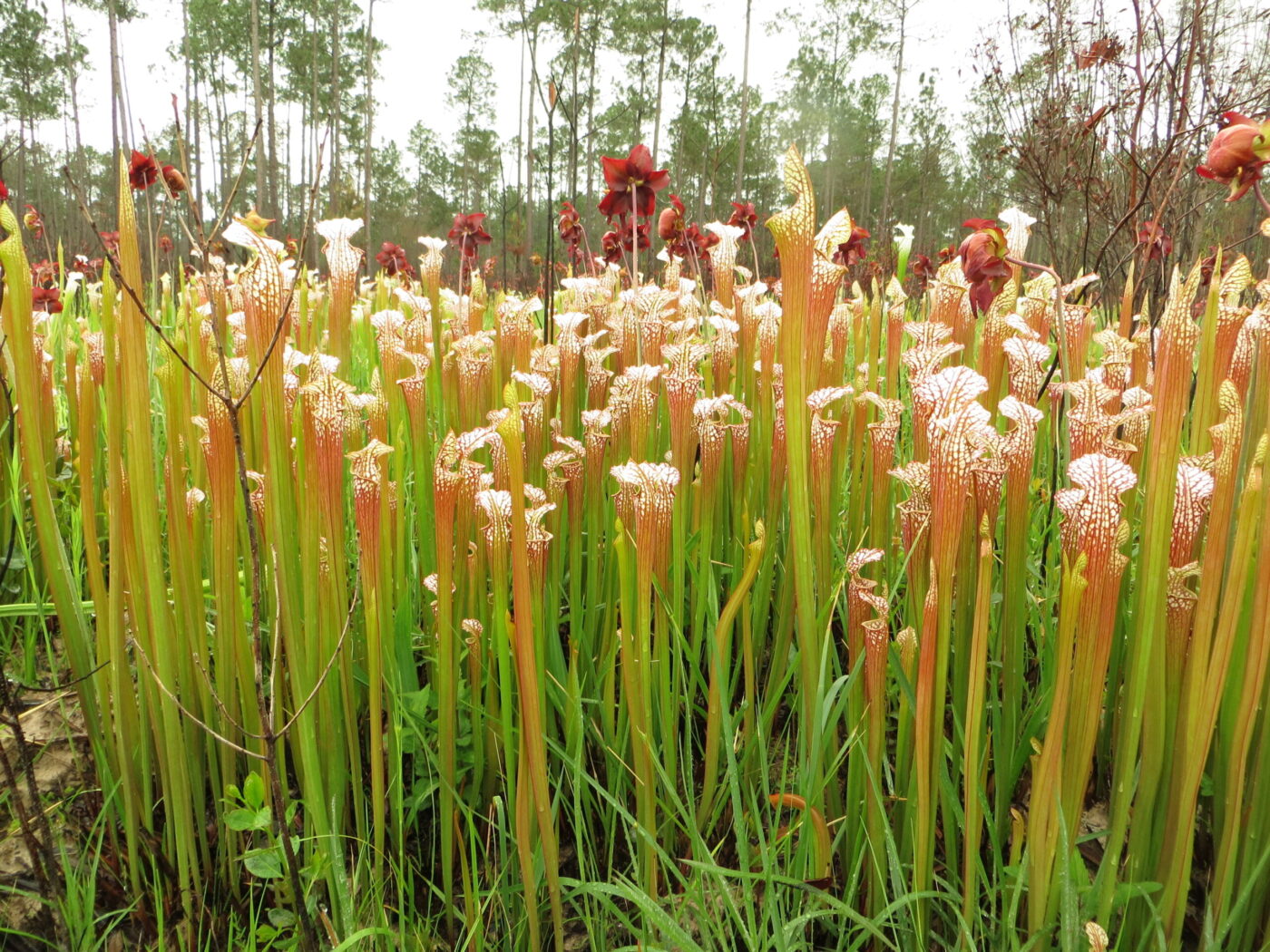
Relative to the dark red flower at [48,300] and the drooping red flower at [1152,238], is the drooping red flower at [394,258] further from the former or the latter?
the drooping red flower at [1152,238]

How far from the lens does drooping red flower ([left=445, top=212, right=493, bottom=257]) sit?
352 cm

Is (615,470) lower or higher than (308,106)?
lower

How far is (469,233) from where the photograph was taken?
3.63 meters

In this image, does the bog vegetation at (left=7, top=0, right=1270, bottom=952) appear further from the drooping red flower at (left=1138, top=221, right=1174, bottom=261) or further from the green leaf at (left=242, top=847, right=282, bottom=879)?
the drooping red flower at (left=1138, top=221, right=1174, bottom=261)

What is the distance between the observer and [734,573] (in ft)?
4.03

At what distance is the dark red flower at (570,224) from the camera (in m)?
3.34

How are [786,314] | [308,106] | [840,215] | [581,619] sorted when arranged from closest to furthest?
[786,314], [840,215], [581,619], [308,106]

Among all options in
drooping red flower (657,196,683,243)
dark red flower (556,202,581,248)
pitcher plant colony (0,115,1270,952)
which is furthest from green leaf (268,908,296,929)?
dark red flower (556,202,581,248)

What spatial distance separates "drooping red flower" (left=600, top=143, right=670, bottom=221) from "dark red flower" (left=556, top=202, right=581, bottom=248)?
1468 millimetres

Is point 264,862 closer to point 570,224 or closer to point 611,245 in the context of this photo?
point 570,224

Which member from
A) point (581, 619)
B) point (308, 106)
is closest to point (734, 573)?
point (581, 619)

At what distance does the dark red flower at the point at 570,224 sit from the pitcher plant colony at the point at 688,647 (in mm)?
2254

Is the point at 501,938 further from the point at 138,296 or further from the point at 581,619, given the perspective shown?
the point at 138,296

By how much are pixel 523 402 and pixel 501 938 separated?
74cm
